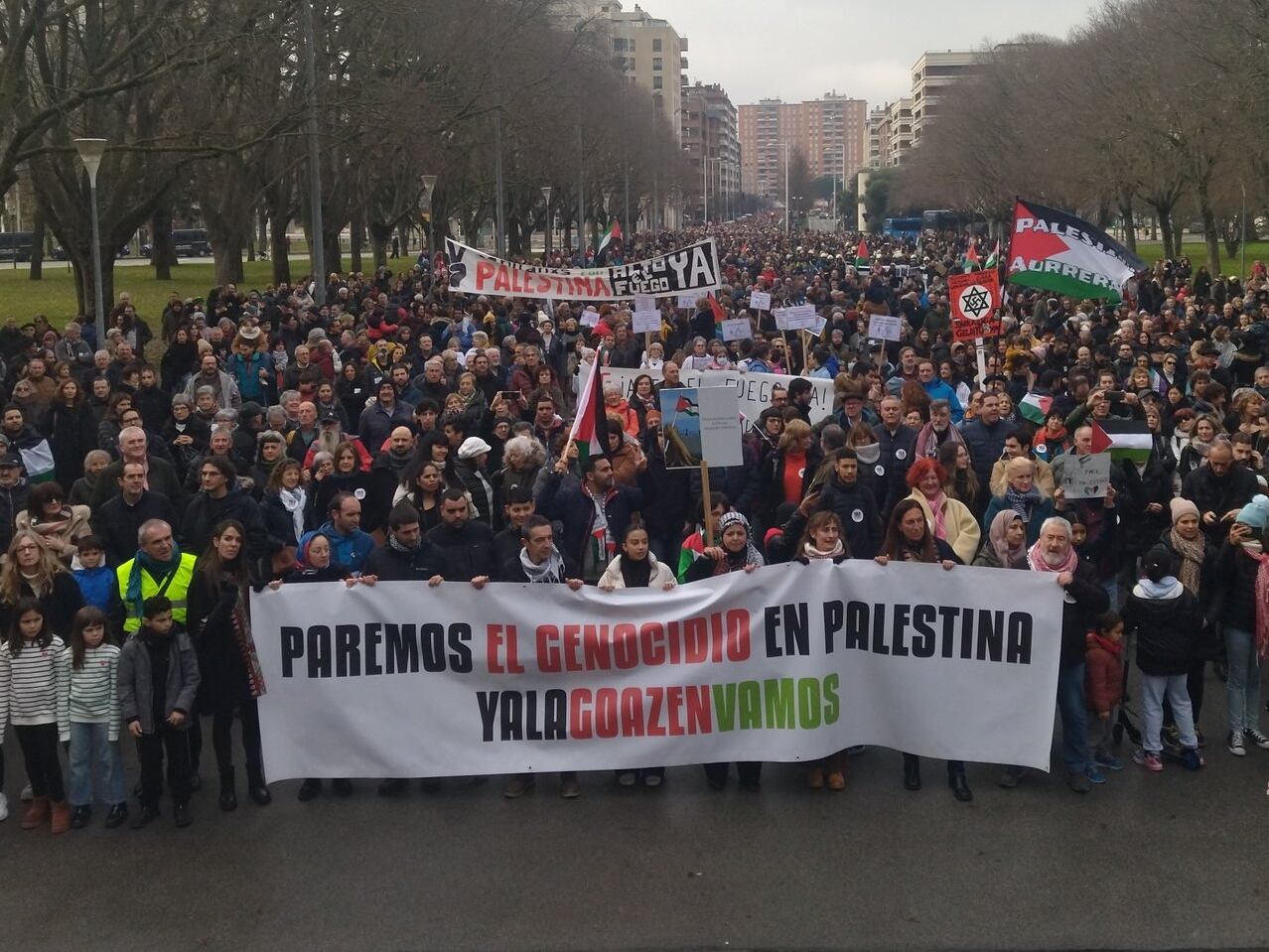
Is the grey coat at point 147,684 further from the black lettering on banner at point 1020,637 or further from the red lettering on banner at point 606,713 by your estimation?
the black lettering on banner at point 1020,637

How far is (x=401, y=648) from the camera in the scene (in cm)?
756

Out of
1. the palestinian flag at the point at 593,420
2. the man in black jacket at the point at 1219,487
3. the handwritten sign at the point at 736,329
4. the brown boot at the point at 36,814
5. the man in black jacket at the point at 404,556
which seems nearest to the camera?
the brown boot at the point at 36,814

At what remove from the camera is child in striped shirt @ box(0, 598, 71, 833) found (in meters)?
7.21

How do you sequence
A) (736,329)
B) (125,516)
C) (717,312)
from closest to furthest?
(125,516) → (736,329) → (717,312)

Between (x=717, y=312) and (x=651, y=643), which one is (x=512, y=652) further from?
(x=717, y=312)

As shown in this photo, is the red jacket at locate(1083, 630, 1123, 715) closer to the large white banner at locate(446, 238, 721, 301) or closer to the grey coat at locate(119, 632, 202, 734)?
the grey coat at locate(119, 632, 202, 734)

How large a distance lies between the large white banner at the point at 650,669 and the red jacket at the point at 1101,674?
0.27 meters

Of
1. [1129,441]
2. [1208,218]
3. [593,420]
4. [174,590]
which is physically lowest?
[174,590]

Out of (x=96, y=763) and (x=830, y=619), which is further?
(x=830, y=619)

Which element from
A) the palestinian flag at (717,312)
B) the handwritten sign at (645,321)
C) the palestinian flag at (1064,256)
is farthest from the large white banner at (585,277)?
the palestinian flag at (1064,256)

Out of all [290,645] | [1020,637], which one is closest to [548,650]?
[290,645]

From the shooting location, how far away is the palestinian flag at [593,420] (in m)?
9.84

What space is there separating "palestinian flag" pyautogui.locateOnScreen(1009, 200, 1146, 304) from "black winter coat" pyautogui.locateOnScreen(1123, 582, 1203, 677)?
9195 millimetres

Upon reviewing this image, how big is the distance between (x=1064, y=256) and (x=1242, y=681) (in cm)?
931
